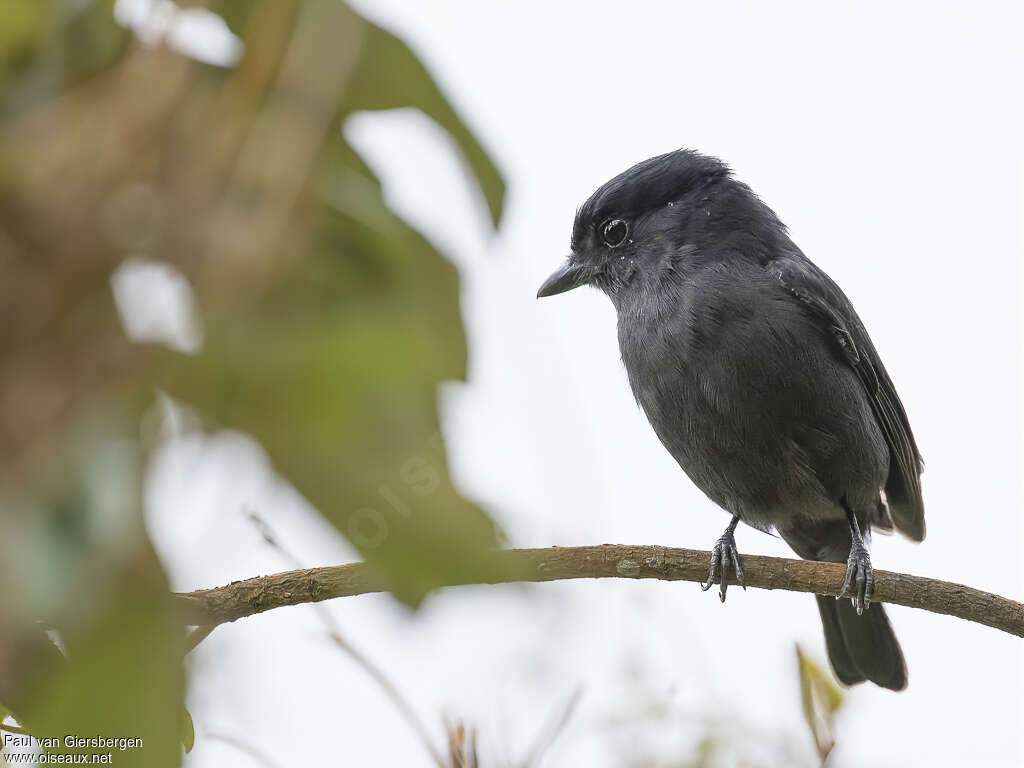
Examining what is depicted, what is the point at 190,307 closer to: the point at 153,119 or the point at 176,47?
the point at 153,119

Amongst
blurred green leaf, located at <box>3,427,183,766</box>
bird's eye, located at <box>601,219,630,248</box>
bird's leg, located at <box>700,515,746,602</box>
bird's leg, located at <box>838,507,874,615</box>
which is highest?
blurred green leaf, located at <box>3,427,183,766</box>

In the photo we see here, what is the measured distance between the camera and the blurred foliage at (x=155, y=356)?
1016mm

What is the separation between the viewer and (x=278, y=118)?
1.15m

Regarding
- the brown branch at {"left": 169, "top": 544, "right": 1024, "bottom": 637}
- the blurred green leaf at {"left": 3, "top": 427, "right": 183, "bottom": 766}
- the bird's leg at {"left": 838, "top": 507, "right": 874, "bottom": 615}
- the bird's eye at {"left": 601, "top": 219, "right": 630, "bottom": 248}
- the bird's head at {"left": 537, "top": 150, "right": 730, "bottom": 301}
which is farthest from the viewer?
the bird's eye at {"left": 601, "top": 219, "right": 630, "bottom": 248}

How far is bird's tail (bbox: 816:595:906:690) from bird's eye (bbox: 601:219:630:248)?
1767mm

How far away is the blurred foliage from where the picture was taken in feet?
3.33

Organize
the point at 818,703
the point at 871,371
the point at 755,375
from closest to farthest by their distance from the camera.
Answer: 1. the point at 818,703
2. the point at 755,375
3. the point at 871,371

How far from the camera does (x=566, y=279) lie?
16.8ft

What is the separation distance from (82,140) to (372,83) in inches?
18.4

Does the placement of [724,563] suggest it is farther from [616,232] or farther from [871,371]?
[616,232]

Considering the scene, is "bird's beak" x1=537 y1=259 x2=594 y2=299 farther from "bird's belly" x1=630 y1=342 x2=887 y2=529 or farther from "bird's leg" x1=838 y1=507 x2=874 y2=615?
"bird's leg" x1=838 y1=507 x2=874 y2=615

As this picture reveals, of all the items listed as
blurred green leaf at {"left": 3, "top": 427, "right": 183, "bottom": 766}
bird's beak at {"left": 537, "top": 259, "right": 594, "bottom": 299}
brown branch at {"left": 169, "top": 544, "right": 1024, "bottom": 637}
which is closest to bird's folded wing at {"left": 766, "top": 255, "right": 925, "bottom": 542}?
bird's beak at {"left": 537, "top": 259, "right": 594, "bottom": 299}

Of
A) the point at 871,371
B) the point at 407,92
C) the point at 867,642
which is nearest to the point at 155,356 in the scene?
the point at 407,92

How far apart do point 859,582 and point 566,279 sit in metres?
1.93
